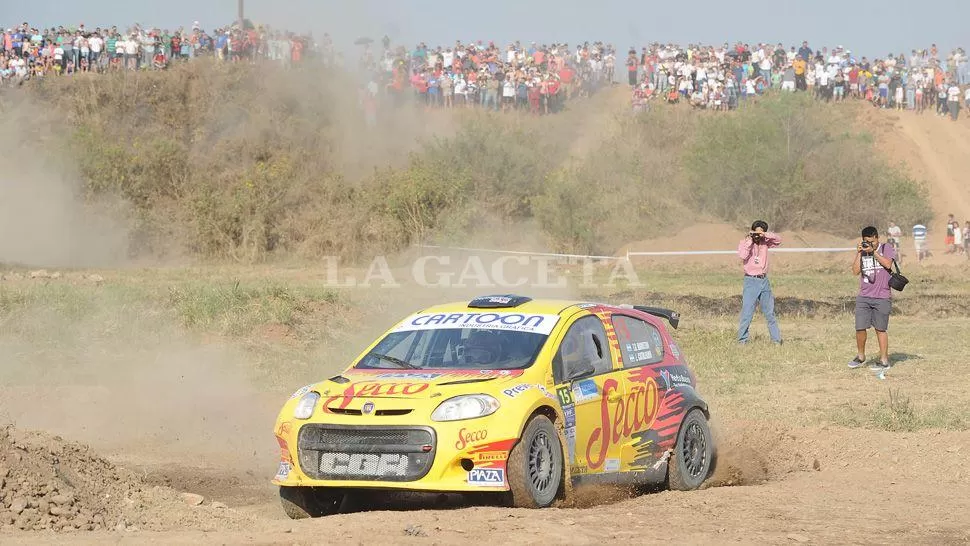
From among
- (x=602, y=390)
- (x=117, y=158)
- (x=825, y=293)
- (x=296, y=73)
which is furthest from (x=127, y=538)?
(x=296, y=73)

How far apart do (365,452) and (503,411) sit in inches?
34.5

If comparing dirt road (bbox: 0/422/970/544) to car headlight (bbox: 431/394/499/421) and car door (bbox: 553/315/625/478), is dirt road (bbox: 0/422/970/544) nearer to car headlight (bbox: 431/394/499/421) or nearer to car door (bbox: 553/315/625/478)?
car door (bbox: 553/315/625/478)

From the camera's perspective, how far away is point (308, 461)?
25.4 feet

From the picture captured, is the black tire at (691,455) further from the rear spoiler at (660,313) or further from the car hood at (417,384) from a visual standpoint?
the car hood at (417,384)

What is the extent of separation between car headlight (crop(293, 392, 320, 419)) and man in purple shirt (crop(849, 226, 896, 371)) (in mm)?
9437

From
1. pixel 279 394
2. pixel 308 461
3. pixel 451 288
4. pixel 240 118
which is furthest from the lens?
pixel 240 118

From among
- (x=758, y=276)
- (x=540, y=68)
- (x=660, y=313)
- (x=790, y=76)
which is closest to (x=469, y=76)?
(x=540, y=68)

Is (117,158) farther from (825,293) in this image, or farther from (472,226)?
(825,293)

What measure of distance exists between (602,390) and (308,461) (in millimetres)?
2111

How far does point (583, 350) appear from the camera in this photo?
28.7 ft

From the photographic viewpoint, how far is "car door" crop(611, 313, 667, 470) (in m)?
8.78

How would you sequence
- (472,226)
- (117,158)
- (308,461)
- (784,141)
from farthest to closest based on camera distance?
(784,141)
(117,158)
(472,226)
(308,461)

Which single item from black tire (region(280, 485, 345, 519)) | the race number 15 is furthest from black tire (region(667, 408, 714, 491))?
black tire (region(280, 485, 345, 519))

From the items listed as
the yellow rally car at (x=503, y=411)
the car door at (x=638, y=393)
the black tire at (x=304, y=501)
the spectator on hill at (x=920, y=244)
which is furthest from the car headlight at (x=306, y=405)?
the spectator on hill at (x=920, y=244)
